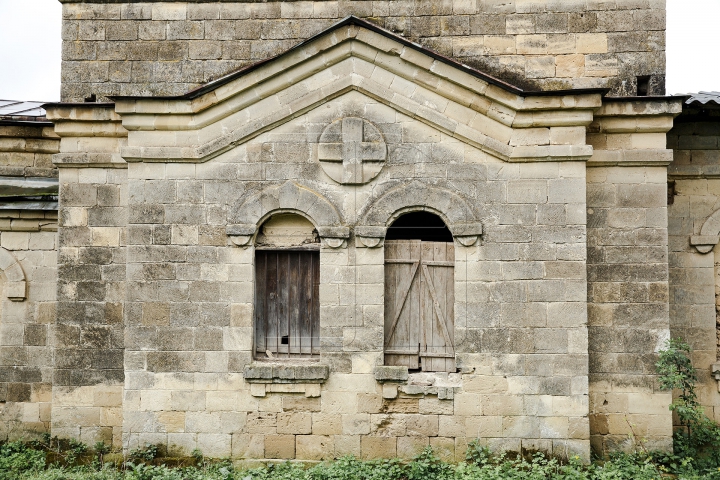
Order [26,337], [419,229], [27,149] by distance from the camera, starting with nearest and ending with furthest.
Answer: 1. [419,229]
2. [26,337]
3. [27,149]

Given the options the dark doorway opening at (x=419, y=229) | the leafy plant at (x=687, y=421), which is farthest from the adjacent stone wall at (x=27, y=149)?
the leafy plant at (x=687, y=421)

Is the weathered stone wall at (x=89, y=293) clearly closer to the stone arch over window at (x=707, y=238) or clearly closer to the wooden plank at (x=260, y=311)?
the wooden plank at (x=260, y=311)

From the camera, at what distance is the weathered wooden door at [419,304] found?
7801mm

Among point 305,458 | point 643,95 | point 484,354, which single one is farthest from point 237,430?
point 643,95

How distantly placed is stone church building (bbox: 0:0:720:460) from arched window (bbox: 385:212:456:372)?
26 mm

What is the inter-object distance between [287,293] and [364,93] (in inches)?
102

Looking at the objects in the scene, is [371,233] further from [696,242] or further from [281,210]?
[696,242]

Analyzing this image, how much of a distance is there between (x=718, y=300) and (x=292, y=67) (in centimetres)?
626

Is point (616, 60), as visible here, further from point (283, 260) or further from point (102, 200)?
point (102, 200)

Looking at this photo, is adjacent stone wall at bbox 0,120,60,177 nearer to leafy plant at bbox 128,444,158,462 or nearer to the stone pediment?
the stone pediment

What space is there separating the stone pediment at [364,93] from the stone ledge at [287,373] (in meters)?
2.24

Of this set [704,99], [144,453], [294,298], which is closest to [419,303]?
[294,298]

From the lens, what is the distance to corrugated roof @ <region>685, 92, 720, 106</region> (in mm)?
8133

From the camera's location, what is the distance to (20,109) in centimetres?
973
